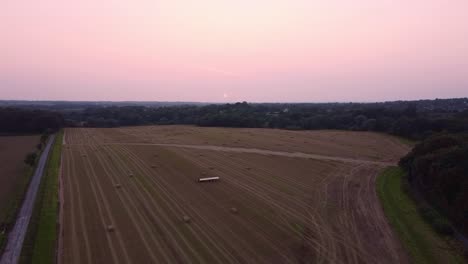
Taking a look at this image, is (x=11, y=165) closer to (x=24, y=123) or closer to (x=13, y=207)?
(x=13, y=207)

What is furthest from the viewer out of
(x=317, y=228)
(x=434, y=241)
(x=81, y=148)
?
(x=81, y=148)

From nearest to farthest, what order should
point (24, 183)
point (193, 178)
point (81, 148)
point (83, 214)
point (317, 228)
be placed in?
point (317, 228)
point (83, 214)
point (24, 183)
point (193, 178)
point (81, 148)

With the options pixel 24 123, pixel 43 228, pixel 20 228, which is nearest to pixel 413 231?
pixel 43 228

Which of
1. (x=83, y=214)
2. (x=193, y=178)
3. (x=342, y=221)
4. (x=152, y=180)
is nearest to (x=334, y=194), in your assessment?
(x=342, y=221)

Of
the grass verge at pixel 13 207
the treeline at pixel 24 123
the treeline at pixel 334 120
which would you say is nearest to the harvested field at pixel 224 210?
the grass verge at pixel 13 207

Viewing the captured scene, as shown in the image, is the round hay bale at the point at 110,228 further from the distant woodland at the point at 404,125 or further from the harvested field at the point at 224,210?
the distant woodland at the point at 404,125

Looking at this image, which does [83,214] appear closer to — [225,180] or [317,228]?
[225,180]

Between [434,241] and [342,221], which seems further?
[342,221]
